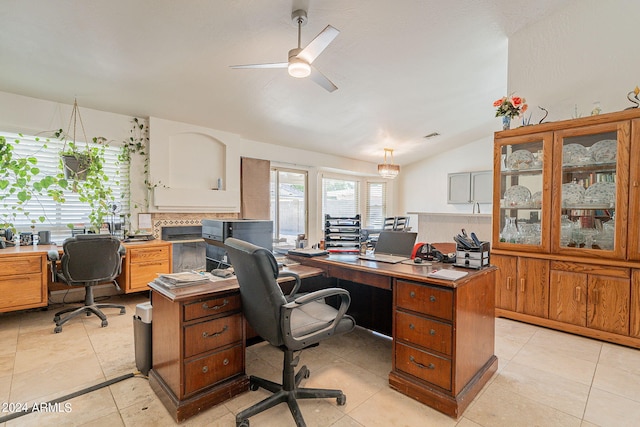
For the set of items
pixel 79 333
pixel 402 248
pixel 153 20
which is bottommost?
pixel 79 333

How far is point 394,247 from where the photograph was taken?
2.64m

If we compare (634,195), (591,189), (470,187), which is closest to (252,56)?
(591,189)

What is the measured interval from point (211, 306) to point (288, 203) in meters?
4.43

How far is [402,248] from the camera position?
8.50ft

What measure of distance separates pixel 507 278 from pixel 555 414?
5.70ft

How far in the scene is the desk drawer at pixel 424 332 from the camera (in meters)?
1.78

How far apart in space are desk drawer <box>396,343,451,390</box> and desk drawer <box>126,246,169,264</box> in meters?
3.23

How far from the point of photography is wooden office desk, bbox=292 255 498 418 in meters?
1.76

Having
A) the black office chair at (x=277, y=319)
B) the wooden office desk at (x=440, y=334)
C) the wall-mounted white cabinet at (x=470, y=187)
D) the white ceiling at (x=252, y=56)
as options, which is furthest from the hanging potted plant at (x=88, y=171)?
the wall-mounted white cabinet at (x=470, y=187)

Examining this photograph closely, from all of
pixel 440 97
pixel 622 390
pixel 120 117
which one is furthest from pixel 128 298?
pixel 440 97

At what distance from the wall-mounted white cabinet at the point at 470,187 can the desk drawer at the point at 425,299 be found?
5.52m

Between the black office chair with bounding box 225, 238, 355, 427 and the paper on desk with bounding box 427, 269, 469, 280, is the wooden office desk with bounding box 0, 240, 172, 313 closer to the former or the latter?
the black office chair with bounding box 225, 238, 355, 427

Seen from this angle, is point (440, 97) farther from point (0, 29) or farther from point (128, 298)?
point (128, 298)

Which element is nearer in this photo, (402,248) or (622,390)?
(622,390)
